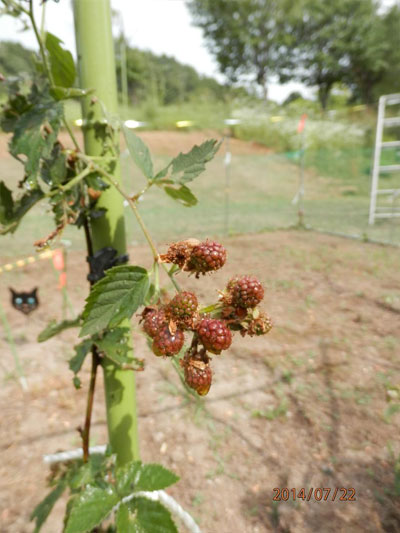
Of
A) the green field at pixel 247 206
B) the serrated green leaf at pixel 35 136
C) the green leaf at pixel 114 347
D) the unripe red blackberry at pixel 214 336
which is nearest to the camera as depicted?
the unripe red blackberry at pixel 214 336

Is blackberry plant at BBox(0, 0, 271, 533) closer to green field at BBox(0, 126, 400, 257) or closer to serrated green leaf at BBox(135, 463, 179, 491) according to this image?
serrated green leaf at BBox(135, 463, 179, 491)

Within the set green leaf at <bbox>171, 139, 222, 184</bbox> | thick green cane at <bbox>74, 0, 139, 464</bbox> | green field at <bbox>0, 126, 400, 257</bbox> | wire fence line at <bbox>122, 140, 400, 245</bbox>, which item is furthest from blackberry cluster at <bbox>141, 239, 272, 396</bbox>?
wire fence line at <bbox>122, 140, 400, 245</bbox>

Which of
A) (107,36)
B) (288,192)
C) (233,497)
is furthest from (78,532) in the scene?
(288,192)

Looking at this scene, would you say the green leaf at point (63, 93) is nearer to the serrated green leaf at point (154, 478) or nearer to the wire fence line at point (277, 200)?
the serrated green leaf at point (154, 478)

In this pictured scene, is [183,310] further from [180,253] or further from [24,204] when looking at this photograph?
[24,204]

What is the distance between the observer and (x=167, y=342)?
278 millimetres

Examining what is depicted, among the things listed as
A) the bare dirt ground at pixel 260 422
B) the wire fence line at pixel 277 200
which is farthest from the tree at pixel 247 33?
the bare dirt ground at pixel 260 422

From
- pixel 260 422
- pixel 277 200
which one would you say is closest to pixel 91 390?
pixel 260 422

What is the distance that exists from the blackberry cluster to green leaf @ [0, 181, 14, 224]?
23 cm

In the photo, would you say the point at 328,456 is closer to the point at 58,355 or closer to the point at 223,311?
the point at 223,311

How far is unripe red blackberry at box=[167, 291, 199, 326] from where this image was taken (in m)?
0.29

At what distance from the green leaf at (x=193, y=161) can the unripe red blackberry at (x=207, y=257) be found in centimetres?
13

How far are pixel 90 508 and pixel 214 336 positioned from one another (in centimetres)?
37

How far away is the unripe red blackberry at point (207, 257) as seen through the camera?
28 cm
